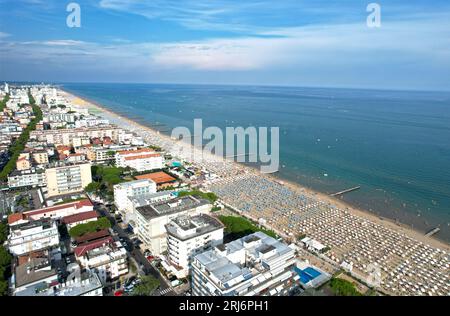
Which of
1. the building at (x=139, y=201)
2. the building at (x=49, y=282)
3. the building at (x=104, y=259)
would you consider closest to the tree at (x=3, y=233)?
the building at (x=104, y=259)

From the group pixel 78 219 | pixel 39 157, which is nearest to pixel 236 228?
pixel 78 219

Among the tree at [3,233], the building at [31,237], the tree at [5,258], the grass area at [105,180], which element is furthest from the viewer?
the grass area at [105,180]

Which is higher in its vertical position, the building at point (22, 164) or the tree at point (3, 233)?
the building at point (22, 164)

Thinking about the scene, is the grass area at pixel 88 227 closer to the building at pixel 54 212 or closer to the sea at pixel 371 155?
the building at pixel 54 212

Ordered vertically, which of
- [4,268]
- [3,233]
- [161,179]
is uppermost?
[161,179]

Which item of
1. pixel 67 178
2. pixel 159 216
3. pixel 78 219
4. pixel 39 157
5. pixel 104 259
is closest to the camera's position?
pixel 104 259

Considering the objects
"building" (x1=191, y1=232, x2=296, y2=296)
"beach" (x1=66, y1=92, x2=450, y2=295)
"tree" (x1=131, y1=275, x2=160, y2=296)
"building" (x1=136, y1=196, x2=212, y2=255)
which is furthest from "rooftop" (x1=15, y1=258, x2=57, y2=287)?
"beach" (x1=66, y1=92, x2=450, y2=295)

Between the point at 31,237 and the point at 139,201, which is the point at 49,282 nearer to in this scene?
the point at 31,237
